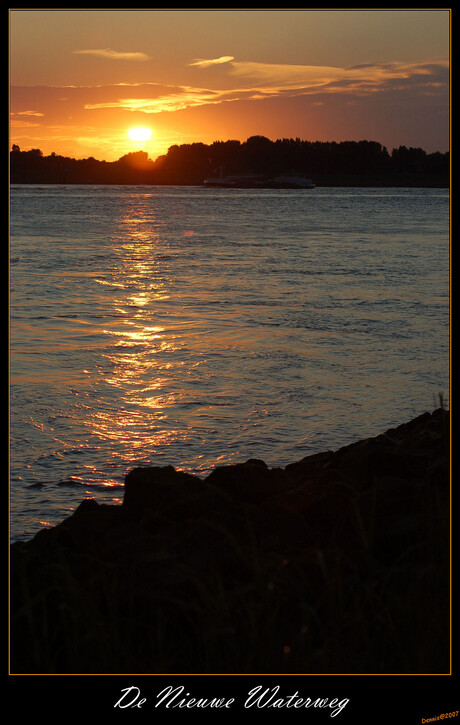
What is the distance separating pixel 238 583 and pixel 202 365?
8.09 meters

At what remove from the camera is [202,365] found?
12102mm

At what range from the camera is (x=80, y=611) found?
3820 mm

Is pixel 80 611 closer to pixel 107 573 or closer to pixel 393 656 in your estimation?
pixel 107 573

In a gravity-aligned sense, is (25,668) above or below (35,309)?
below

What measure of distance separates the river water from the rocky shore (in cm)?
221

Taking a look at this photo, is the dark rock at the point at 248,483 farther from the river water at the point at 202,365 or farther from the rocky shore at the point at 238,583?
the river water at the point at 202,365

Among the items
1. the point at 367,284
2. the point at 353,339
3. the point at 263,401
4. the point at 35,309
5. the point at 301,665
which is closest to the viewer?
the point at 301,665

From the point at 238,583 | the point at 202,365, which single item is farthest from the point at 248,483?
the point at 202,365

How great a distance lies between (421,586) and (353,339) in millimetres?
10333

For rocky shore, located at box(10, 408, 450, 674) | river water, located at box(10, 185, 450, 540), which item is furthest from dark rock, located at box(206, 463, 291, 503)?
river water, located at box(10, 185, 450, 540)

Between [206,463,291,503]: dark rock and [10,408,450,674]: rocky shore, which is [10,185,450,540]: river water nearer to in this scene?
[206,463,291,503]: dark rock

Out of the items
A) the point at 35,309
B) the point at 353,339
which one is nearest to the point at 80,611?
the point at 353,339

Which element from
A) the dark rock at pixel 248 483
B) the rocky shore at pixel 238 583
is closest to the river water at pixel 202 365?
the dark rock at pixel 248 483

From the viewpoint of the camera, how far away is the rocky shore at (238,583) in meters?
3.54
